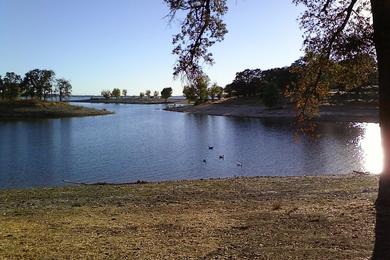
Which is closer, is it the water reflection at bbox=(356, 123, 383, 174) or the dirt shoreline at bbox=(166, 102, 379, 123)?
the water reflection at bbox=(356, 123, 383, 174)

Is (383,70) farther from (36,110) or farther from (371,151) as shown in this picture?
(36,110)

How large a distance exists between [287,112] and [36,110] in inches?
3596

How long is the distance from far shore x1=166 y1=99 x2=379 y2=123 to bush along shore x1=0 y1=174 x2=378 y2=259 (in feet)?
206

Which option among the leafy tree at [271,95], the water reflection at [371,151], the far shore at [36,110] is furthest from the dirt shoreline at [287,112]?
the far shore at [36,110]

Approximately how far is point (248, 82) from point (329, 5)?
18282 centimetres

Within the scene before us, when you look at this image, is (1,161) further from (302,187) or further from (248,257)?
(248,257)

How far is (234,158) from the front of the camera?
5522cm

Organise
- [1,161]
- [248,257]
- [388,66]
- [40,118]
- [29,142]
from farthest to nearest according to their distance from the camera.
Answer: [40,118]
[29,142]
[1,161]
[388,66]
[248,257]

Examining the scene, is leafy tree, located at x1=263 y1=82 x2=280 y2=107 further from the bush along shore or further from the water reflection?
the bush along shore

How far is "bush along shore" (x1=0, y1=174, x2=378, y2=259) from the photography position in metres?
9.93

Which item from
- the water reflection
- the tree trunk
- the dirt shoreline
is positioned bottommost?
the water reflection

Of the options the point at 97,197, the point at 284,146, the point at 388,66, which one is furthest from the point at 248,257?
the point at 284,146

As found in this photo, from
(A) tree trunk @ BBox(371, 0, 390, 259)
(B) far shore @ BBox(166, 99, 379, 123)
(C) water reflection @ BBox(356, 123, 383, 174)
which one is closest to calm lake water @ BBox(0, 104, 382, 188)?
(C) water reflection @ BBox(356, 123, 383, 174)

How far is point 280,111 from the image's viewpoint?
139 metres
